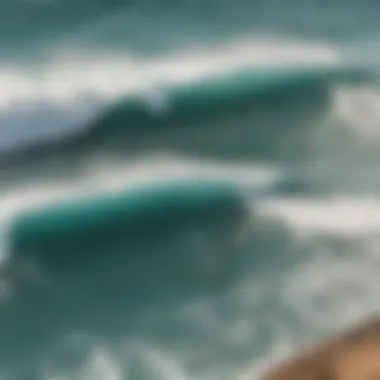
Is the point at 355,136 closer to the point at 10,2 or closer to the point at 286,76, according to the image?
the point at 286,76

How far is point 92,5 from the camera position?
12.4 ft

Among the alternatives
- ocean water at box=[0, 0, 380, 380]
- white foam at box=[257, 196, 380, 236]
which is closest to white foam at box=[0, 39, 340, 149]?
ocean water at box=[0, 0, 380, 380]

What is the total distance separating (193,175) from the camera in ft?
10.7

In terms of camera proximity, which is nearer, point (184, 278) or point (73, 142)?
point (184, 278)

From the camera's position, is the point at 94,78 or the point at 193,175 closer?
the point at 193,175

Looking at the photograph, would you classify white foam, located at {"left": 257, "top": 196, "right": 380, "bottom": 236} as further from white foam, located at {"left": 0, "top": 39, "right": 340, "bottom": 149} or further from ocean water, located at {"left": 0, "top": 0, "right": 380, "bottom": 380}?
white foam, located at {"left": 0, "top": 39, "right": 340, "bottom": 149}

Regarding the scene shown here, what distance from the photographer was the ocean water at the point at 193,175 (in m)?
2.76

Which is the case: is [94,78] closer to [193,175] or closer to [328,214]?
[193,175]

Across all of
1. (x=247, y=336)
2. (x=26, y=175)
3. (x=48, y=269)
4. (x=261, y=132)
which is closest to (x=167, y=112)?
(x=261, y=132)

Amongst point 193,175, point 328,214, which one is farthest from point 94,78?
point 328,214

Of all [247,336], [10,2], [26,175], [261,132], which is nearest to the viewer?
[247,336]

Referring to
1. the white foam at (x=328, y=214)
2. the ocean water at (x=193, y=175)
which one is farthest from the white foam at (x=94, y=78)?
the white foam at (x=328, y=214)

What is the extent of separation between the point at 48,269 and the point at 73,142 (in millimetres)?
622

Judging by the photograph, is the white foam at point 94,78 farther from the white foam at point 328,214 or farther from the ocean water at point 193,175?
the white foam at point 328,214
